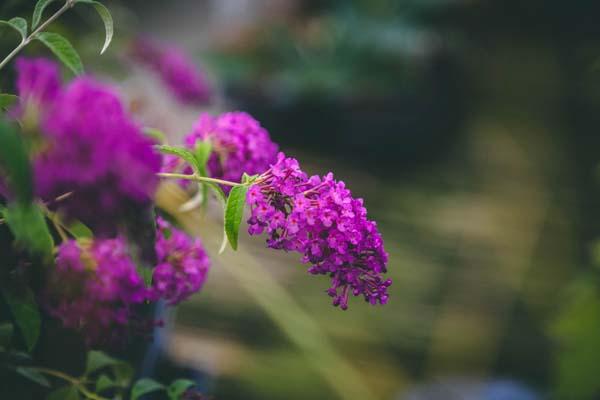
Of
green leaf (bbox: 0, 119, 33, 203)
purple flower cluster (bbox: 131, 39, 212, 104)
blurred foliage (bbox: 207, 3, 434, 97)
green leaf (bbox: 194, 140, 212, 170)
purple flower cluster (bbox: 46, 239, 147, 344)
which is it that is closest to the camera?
green leaf (bbox: 0, 119, 33, 203)

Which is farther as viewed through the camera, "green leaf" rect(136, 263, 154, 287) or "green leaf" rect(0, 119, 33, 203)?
"green leaf" rect(136, 263, 154, 287)

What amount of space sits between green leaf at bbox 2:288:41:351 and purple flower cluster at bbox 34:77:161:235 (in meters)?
0.15

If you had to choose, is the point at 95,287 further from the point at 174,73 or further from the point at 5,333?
the point at 174,73

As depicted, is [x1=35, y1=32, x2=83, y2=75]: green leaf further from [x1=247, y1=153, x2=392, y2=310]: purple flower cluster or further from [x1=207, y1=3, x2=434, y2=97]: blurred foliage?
[x1=207, y1=3, x2=434, y2=97]: blurred foliage

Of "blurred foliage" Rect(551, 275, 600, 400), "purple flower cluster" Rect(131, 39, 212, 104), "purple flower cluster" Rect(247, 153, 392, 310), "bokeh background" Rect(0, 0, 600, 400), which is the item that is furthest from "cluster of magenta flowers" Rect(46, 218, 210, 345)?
"blurred foliage" Rect(551, 275, 600, 400)

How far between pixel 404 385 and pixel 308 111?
1037 millimetres

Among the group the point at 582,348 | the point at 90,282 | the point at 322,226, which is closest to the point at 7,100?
the point at 90,282

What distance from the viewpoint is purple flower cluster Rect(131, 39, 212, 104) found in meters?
1.13

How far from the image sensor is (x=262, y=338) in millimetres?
1414

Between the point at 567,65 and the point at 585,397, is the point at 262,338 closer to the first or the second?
the point at 585,397

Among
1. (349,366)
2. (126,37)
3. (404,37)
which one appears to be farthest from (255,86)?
(349,366)

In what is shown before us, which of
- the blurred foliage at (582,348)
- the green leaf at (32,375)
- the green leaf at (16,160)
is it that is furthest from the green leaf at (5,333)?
the blurred foliage at (582,348)

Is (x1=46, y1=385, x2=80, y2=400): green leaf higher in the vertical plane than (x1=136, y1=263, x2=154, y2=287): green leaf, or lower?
lower

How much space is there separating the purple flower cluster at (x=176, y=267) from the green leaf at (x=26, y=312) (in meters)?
0.10
